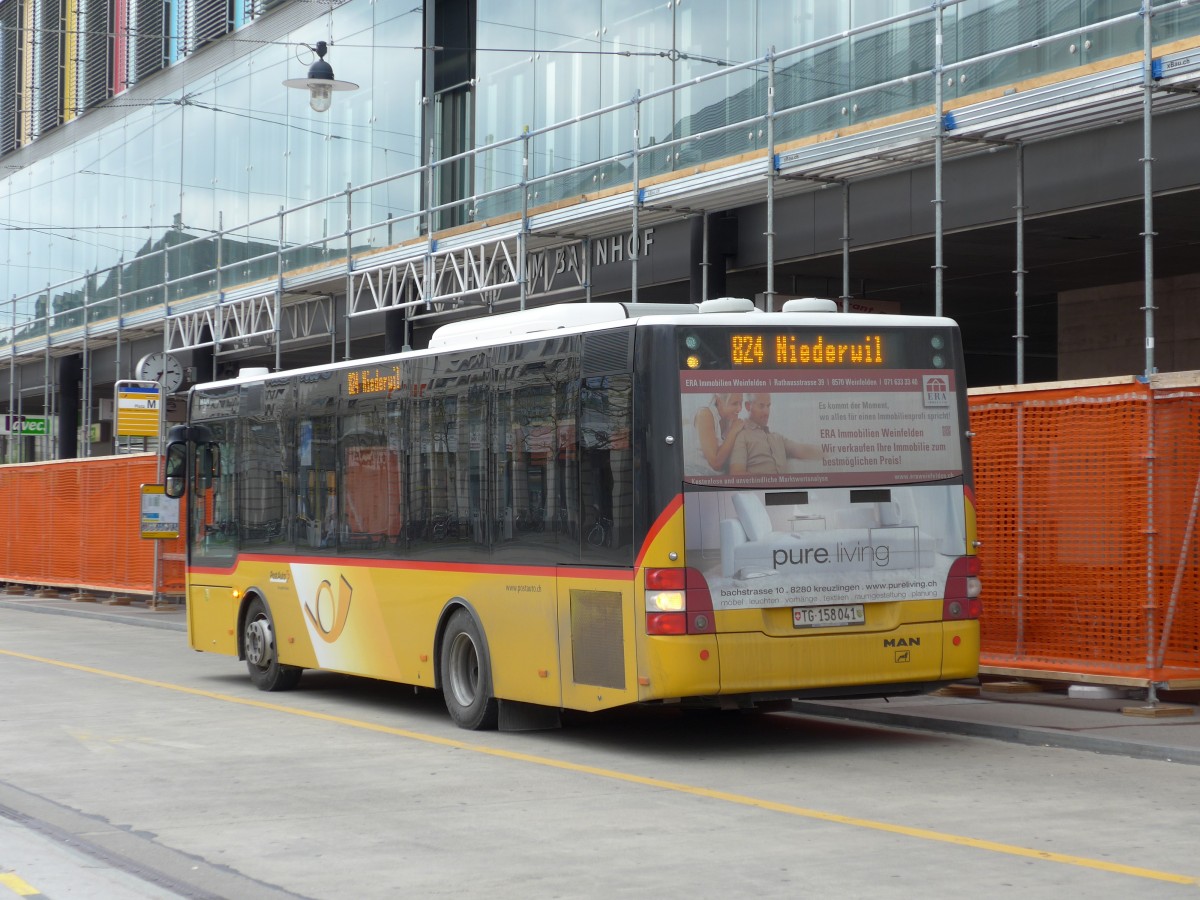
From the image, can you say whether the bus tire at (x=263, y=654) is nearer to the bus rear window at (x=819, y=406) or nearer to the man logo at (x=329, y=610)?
the man logo at (x=329, y=610)

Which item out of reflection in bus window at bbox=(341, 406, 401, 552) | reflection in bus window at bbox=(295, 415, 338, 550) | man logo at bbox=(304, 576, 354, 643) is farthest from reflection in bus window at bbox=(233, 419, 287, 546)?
reflection in bus window at bbox=(341, 406, 401, 552)

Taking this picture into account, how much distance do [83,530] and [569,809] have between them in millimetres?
25456

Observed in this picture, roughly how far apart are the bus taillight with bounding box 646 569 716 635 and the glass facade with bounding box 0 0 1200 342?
23.8ft

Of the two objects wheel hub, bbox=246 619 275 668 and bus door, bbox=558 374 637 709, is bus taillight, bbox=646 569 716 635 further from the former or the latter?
wheel hub, bbox=246 619 275 668

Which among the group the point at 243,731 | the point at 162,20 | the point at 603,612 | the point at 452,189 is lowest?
the point at 243,731

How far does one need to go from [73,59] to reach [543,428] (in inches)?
1661

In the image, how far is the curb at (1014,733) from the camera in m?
11.0

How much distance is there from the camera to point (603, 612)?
36.6 ft

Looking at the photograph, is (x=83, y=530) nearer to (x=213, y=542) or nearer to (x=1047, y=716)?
(x=213, y=542)

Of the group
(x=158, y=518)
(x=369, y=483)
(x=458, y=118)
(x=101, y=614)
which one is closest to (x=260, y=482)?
(x=369, y=483)

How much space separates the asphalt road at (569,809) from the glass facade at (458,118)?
24.4 feet

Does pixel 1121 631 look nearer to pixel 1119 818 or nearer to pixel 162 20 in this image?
pixel 1119 818

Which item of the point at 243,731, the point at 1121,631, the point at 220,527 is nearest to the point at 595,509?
the point at 243,731

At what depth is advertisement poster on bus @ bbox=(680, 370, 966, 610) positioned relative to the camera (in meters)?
10.9
